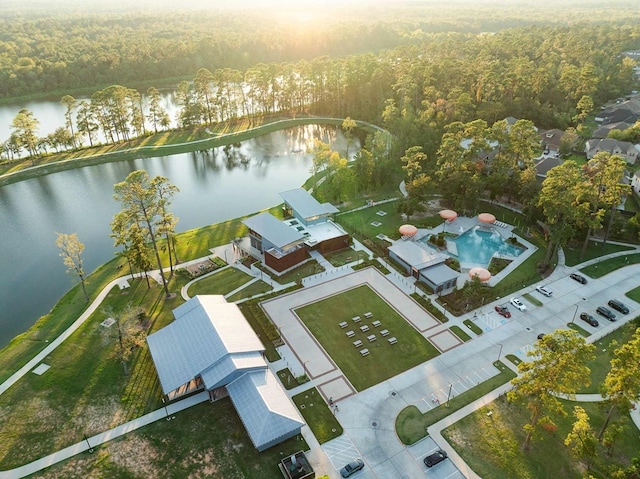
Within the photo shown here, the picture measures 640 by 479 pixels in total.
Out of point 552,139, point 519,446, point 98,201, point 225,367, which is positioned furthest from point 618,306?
point 98,201

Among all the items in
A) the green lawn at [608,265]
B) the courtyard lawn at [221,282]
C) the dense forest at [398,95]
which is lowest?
the green lawn at [608,265]

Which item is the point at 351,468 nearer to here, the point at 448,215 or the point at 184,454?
the point at 184,454

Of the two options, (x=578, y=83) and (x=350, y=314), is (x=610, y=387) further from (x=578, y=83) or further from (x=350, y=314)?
(x=578, y=83)

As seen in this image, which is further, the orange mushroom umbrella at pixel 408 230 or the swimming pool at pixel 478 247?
the orange mushroom umbrella at pixel 408 230

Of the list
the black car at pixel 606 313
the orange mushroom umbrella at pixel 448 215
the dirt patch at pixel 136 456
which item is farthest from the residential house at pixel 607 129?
the dirt patch at pixel 136 456

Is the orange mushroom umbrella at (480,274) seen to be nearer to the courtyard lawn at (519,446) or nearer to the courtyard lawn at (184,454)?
the courtyard lawn at (519,446)
